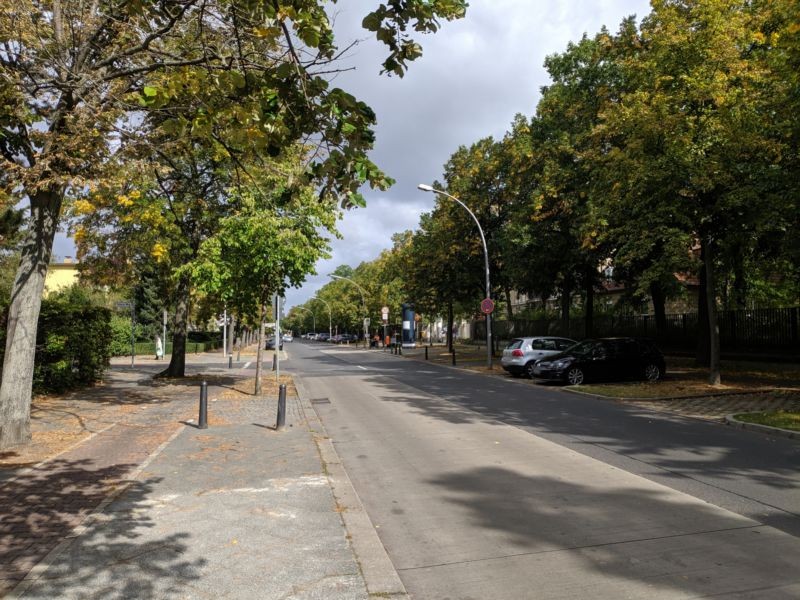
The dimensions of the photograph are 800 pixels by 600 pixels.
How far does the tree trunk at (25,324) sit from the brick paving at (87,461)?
36.3 inches

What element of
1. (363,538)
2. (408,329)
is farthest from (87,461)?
(408,329)

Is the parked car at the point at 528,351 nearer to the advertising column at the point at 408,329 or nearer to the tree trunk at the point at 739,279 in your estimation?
the tree trunk at the point at 739,279

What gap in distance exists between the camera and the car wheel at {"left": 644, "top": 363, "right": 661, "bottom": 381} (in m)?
18.3

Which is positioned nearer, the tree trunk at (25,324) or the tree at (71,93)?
the tree at (71,93)

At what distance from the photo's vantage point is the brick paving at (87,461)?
469 cm

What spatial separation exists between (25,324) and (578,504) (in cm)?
781

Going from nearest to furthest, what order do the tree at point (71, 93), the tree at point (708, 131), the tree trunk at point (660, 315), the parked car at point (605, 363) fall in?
the tree at point (71, 93)
the tree at point (708, 131)
the parked car at point (605, 363)
the tree trunk at point (660, 315)

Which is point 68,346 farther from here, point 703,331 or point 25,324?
point 703,331

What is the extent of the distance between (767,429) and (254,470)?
8.21 meters

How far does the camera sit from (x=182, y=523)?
501 cm

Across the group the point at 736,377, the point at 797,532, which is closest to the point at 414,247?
the point at 736,377

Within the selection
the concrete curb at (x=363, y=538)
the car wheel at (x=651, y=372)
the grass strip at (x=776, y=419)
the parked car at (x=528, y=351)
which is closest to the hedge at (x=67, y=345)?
the concrete curb at (x=363, y=538)

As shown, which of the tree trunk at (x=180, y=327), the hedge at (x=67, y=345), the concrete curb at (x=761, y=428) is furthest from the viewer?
the tree trunk at (x=180, y=327)

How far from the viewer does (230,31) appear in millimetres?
8438
